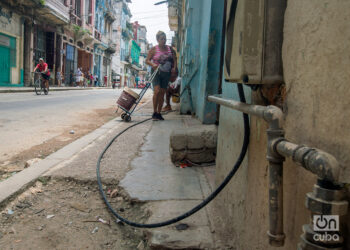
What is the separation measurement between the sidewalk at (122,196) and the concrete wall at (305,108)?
0.51 meters

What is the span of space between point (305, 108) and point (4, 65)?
66.3ft

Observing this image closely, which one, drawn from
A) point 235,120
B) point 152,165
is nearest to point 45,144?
point 152,165

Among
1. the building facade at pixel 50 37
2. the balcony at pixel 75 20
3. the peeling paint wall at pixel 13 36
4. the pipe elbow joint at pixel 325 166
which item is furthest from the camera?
the balcony at pixel 75 20

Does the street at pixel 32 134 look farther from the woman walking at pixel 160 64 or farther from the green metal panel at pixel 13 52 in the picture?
the green metal panel at pixel 13 52

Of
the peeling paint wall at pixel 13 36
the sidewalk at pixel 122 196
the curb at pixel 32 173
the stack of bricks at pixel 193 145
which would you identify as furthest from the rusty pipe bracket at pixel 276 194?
the peeling paint wall at pixel 13 36

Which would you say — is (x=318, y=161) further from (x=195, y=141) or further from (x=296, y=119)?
(x=195, y=141)

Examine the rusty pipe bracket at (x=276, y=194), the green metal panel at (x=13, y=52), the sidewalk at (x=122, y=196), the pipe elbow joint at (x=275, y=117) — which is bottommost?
the sidewalk at (x=122, y=196)

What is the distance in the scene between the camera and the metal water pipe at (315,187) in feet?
2.28

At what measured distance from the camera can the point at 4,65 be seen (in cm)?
1805

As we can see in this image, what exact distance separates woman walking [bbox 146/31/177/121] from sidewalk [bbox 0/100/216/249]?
247cm

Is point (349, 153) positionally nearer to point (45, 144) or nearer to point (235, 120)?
point (235, 120)

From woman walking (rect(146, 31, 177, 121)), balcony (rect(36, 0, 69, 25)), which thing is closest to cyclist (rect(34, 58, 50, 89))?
balcony (rect(36, 0, 69, 25))

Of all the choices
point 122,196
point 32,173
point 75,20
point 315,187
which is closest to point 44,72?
point 32,173

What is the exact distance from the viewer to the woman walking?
6039mm
